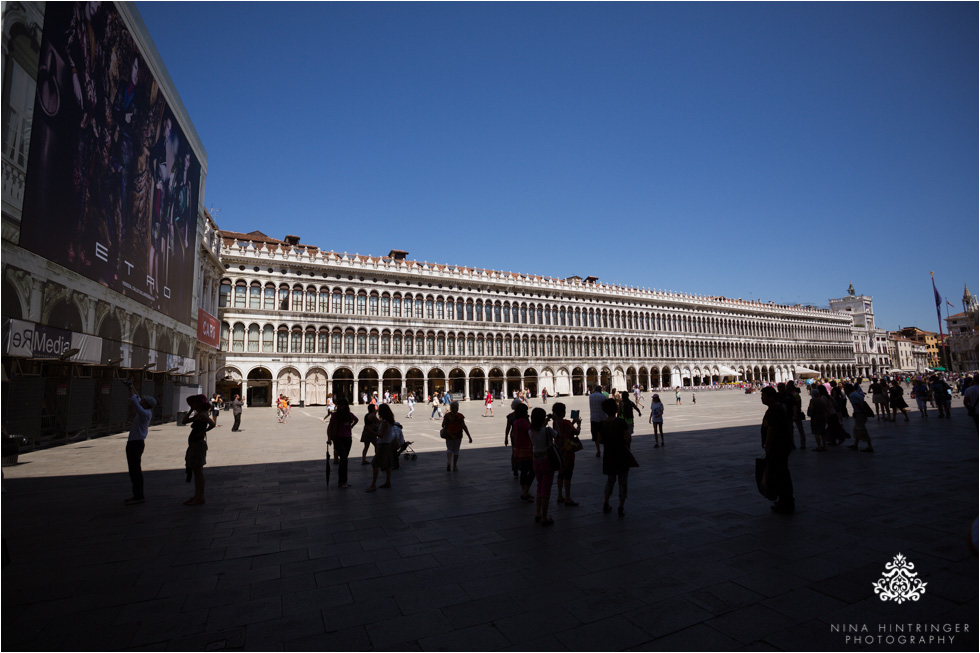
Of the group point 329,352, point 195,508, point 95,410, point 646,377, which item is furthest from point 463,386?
point 195,508

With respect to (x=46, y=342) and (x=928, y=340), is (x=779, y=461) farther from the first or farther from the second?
(x=928, y=340)

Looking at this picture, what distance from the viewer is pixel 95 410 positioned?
17.8 meters

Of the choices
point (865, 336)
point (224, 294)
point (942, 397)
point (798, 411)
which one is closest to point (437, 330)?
point (224, 294)

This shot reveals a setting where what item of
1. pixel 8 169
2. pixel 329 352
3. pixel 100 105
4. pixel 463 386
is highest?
pixel 100 105

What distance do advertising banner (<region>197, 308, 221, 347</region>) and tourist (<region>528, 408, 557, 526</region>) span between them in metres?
30.3

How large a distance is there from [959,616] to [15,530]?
9408mm

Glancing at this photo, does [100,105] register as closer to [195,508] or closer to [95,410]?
[95,410]

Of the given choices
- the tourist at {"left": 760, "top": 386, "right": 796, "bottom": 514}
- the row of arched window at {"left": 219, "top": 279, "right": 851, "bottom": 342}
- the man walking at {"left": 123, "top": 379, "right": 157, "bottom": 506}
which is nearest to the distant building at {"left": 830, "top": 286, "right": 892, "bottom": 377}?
the row of arched window at {"left": 219, "top": 279, "right": 851, "bottom": 342}

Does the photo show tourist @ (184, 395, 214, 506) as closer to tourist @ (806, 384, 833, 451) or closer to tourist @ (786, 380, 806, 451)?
tourist @ (786, 380, 806, 451)

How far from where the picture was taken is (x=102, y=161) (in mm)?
15070

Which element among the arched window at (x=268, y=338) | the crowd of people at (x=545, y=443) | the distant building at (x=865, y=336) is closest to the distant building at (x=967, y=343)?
the distant building at (x=865, y=336)

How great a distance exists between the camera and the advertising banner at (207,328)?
29628mm

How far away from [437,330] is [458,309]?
3564mm

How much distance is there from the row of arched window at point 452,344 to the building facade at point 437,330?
11cm
